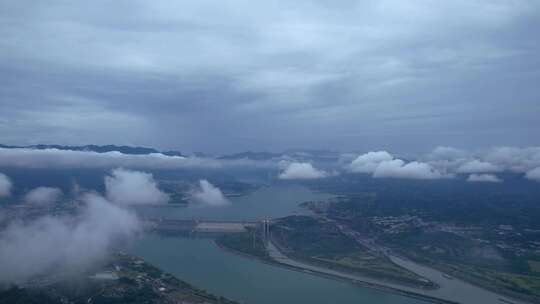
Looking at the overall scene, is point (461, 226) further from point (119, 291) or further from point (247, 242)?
point (119, 291)

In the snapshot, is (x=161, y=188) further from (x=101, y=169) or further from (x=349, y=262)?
(x=349, y=262)

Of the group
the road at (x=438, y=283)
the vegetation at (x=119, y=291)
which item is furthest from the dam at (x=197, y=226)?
the vegetation at (x=119, y=291)

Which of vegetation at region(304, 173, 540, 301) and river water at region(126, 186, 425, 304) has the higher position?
vegetation at region(304, 173, 540, 301)

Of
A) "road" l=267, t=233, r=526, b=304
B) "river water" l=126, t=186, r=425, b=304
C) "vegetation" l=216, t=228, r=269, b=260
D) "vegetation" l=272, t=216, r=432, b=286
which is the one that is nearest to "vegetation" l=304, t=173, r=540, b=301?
"road" l=267, t=233, r=526, b=304

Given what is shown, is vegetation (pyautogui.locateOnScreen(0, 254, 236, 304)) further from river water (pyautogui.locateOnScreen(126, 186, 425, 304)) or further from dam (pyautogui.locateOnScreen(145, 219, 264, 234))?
dam (pyautogui.locateOnScreen(145, 219, 264, 234))

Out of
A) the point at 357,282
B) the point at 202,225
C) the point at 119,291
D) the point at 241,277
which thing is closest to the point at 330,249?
the point at 357,282

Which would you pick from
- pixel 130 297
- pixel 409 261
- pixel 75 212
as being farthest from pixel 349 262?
pixel 75 212

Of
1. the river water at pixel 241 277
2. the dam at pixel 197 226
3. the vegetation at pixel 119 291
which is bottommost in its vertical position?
the river water at pixel 241 277

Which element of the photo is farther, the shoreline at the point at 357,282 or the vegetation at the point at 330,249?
the vegetation at the point at 330,249

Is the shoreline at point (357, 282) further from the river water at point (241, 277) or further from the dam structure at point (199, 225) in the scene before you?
the dam structure at point (199, 225)
